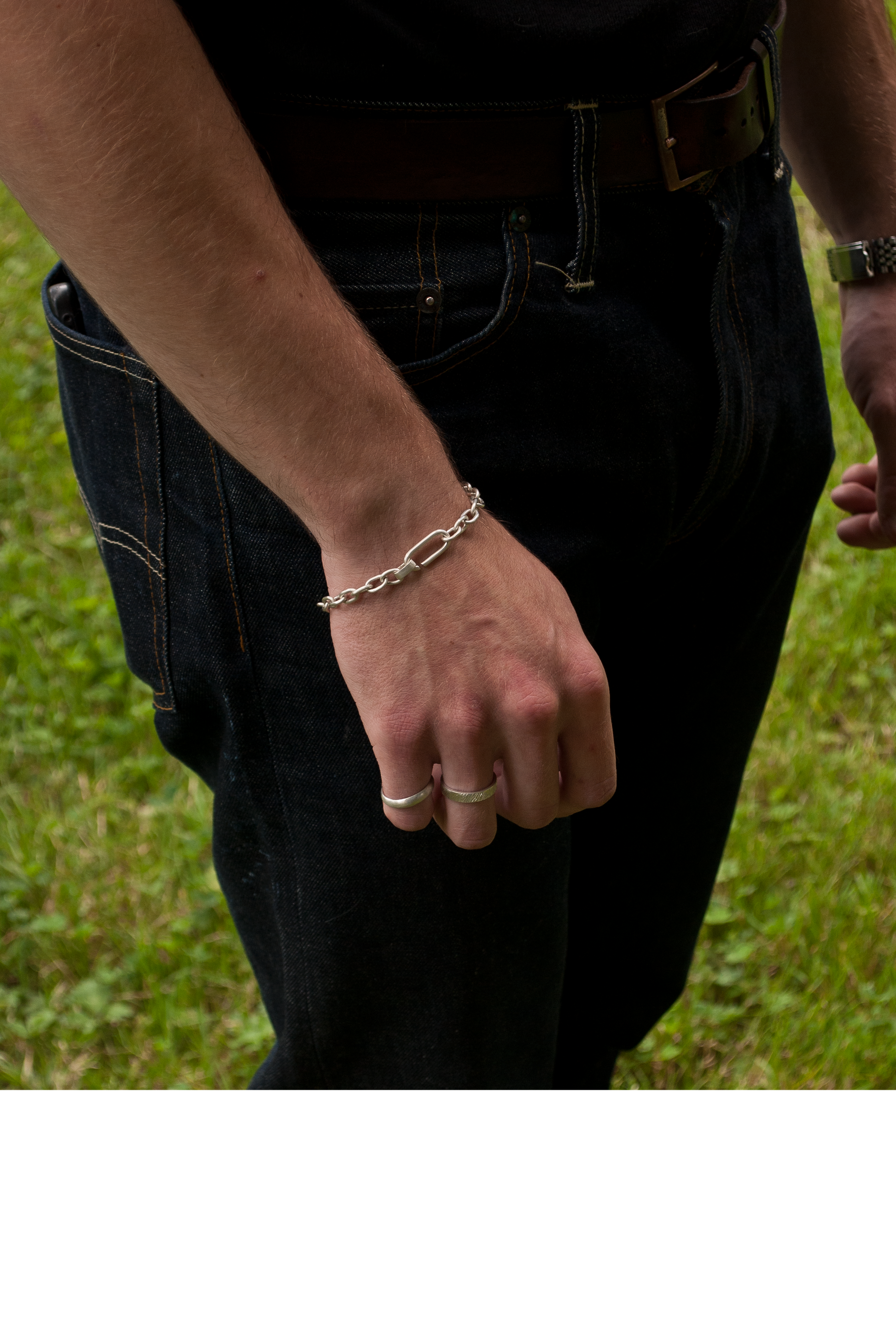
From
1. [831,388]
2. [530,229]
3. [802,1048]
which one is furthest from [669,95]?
[831,388]

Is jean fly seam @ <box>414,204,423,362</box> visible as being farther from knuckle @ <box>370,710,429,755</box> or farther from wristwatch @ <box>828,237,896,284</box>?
wristwatch @ <box>828,237,896,284</box>

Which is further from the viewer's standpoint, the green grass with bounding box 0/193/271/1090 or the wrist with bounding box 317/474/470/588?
the green grass with bounding box 0/193/271/1090

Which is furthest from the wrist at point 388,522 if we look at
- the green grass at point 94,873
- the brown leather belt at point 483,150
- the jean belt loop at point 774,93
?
the green grass at point 94,873

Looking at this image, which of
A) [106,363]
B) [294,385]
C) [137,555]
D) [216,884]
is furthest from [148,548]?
[216,884]

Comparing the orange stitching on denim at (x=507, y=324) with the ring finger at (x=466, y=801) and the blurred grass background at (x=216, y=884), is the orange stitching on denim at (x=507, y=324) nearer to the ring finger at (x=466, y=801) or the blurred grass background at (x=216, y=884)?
the ring finger at (x=466, y=801)

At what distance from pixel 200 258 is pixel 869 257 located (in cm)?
95

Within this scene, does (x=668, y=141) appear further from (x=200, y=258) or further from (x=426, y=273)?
(x=200, y=258)

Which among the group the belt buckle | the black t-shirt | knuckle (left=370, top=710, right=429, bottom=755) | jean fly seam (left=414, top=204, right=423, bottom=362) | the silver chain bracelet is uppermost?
the black t-shirt

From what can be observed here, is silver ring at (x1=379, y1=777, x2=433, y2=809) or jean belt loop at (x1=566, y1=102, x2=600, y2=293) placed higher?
jean belt loop at (x1=566, y1=102, x2=600, y2=293)

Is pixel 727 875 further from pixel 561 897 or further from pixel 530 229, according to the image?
pixel 530 229

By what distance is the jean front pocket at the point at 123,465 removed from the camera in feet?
3.20

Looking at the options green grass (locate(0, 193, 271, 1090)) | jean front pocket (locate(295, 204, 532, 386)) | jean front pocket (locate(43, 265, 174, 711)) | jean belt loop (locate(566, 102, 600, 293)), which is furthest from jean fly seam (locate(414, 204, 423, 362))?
green grass (locate(0, 193, 271, 1090))

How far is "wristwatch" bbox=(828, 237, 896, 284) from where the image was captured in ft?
4.46

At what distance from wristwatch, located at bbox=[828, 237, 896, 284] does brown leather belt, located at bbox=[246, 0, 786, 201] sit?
0.41 m
